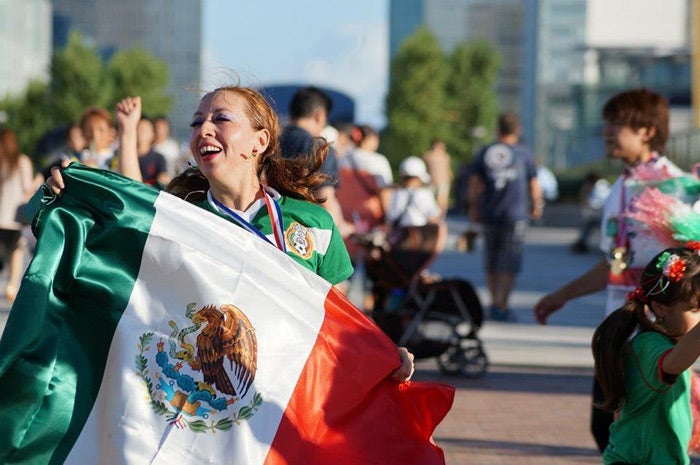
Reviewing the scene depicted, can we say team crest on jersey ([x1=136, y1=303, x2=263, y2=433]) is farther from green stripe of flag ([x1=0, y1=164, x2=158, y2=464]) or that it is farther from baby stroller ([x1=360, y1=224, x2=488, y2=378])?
baby stroller ([x1=360, y1=224, x2=488, y2=378])

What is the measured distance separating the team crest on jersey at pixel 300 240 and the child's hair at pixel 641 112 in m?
2.39

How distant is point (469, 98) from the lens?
93688 mm

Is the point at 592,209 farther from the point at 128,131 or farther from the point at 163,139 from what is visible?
the point at 128,131

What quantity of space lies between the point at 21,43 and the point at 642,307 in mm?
106114

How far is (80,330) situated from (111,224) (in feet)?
1.04

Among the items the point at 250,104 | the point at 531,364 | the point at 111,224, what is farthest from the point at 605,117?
the point at 531,364

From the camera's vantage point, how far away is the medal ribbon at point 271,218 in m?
4.18

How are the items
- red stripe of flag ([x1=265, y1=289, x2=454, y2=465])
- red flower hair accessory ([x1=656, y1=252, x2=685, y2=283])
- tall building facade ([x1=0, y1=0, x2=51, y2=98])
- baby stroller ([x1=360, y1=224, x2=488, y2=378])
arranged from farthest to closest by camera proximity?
tall building facade ([x1=0, y1=0, x2=51, y2=98]), baby stroller ([x1=360, y1=224, x2=488, y2=378]), red flower hair accessory ([x1=656, y1=252, x2=685, y2=283]), red stripe of flag ([x1=265, y1=289, x2=454, y2=465])

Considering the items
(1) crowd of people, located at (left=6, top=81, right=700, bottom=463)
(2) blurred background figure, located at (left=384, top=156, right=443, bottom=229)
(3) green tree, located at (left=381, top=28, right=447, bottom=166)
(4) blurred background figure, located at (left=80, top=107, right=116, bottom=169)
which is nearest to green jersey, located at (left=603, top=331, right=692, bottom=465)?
(1) crowd of people, located at (left=6, top=81, right=700, bottom=463)

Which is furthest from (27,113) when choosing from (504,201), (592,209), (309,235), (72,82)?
(309,235)

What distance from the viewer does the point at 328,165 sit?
880 cm

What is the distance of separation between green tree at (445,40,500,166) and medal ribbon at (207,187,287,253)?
8601 centimetres

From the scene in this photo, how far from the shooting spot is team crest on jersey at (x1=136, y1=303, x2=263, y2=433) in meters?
3.82

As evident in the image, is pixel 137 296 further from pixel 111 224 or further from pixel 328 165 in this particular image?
pixel 328 165
